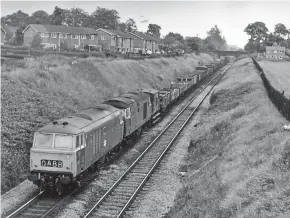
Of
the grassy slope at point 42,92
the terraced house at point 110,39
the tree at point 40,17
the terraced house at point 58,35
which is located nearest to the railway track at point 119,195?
the grassy slope at point 42,92

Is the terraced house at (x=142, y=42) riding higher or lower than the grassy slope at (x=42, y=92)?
higher

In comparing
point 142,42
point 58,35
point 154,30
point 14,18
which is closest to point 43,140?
point 58,35

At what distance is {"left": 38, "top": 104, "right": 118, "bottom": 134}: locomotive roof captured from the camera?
1616cm

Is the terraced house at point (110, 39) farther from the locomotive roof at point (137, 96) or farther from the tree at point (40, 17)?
the locomotive roof at point (137, 96)

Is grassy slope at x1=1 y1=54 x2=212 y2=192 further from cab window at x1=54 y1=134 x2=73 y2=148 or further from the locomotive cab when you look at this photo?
cab window at x1=54 y1=134 x2=73 y2=148

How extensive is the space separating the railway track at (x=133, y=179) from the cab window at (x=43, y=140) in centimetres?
316

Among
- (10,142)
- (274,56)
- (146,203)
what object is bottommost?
(146,203)

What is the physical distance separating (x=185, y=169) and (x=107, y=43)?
68121mm

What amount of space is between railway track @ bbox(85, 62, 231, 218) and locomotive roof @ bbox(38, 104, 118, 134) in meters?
3.07

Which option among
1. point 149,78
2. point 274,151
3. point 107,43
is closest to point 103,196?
point 274,151

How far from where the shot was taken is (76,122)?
55.5 feet

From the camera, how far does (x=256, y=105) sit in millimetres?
27281

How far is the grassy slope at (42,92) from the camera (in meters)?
20.1

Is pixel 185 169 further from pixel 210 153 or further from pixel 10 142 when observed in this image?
pixel 10 142
